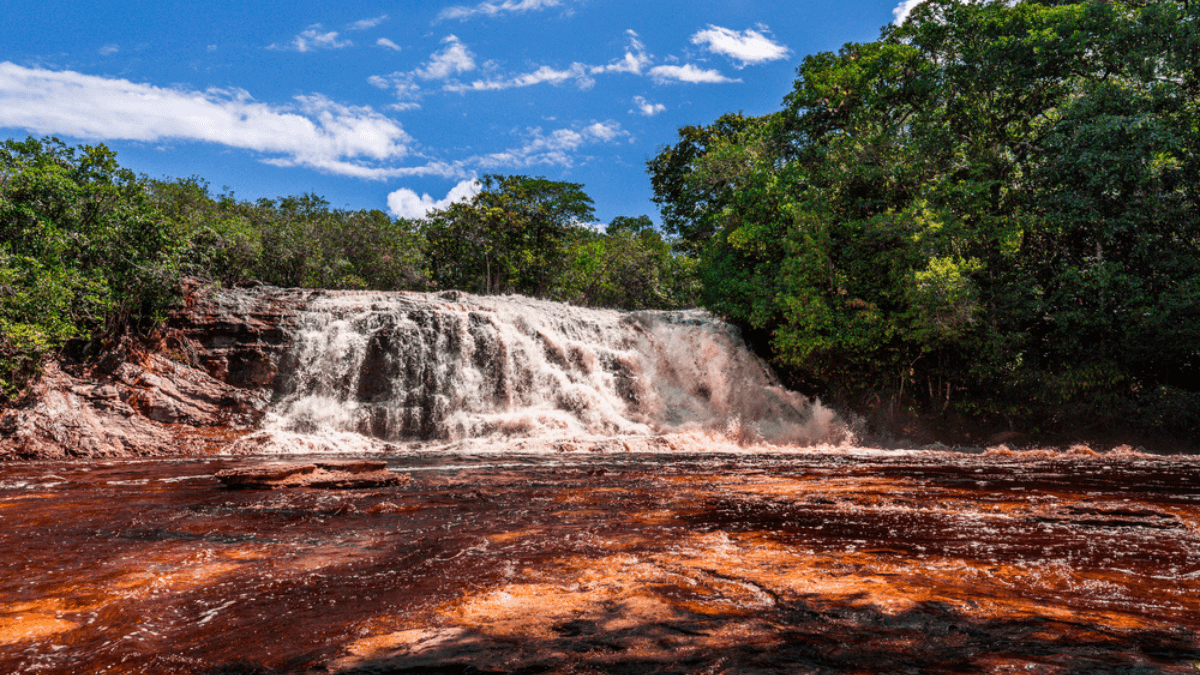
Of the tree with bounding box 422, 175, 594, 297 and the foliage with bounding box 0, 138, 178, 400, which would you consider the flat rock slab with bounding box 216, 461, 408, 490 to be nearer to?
the foliage with bounding box 0, 138, 178, 400

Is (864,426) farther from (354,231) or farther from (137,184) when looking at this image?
(354,231)

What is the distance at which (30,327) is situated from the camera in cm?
1016

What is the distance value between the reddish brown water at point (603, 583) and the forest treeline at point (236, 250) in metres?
8.38

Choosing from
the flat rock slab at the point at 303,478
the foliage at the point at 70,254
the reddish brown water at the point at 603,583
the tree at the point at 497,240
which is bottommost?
the flat rock slab at the point at 303,478

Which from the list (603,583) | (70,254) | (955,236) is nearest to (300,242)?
(70,254)

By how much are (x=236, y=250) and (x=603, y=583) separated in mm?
25828

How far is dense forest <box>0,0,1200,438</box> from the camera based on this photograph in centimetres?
1227

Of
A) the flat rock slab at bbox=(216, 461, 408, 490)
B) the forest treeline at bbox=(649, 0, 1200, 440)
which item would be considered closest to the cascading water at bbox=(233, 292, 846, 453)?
the forest treeline at bbox=(649, 0, 1200, 440)

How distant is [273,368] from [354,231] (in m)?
21.3

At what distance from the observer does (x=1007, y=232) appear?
1370 centimetres

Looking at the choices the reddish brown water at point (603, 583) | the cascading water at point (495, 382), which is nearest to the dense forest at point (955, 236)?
the cascading water at point (495, 382)

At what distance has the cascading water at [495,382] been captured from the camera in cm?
1406

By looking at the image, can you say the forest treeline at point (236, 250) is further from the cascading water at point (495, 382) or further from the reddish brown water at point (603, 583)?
the reddish brown water at point (603, 583)

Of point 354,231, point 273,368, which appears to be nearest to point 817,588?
point 273,368
